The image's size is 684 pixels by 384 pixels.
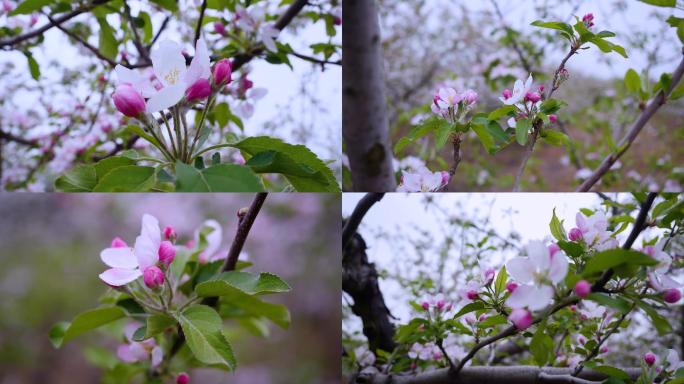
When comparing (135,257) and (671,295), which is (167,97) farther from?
(671,295)

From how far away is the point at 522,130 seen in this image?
0.60m

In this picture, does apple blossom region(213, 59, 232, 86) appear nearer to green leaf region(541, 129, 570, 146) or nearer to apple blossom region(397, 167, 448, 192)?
apple blossom region(397, 167, 448, 192)

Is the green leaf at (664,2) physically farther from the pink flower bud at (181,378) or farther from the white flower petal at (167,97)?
the pink flower bud at (181,378)

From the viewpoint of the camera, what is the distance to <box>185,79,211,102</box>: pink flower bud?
1.61 ft

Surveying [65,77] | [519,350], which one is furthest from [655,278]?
[65,77]

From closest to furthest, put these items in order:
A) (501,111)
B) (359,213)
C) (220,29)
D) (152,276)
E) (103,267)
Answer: (152,276)
(501,111)
(359,213)
(220,29)
(103,267)

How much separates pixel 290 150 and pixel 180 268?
22 cm

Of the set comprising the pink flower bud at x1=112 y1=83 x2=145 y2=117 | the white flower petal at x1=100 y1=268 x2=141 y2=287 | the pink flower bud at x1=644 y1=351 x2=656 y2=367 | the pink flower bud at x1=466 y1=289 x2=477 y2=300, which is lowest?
the pink flower bud at x1=644 y1=351 x2=656 y2=367

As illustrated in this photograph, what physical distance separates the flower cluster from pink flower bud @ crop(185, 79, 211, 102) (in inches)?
10.8

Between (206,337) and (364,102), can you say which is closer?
(206,337)

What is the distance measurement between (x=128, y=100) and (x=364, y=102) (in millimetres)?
549

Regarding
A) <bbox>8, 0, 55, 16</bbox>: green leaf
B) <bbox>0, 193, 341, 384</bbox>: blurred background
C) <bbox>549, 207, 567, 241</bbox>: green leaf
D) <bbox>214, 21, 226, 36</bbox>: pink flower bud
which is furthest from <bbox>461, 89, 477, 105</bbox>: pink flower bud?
<bbox>0, 193, 341, 384</bbox>: blurred background

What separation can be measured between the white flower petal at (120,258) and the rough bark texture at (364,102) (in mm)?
510

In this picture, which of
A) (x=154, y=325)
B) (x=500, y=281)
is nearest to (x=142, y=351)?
(x=154, y=325)
